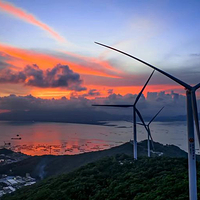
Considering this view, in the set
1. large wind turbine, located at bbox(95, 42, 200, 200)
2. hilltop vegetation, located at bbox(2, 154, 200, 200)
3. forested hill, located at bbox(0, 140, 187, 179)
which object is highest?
→ large wind turbine, located at bbox(95, 42, 200, 200)

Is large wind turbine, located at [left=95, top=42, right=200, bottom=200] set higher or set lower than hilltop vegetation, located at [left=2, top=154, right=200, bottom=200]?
higher

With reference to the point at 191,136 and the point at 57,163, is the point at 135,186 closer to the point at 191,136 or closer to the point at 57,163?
the point at 191,136

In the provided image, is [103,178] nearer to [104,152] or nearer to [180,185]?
[180,185]

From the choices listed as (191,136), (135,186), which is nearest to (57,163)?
(135,186)

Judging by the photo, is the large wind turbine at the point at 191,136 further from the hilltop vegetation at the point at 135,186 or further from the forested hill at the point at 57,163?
the forested hill at the point at 57,163

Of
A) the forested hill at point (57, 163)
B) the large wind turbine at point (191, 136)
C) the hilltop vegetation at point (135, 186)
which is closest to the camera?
the large wind turbine at point (191, 136)

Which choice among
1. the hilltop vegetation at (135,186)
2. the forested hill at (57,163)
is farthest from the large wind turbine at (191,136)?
the forested hill at (57,163)

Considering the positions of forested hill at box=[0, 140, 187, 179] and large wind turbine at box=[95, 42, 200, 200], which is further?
forested hill at box=[0, 140, 187, 179]

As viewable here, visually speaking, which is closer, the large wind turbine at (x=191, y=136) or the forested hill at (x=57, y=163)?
the large wind turbine at (x=191, y=136)

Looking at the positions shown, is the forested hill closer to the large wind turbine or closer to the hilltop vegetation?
the hilltop vegetation

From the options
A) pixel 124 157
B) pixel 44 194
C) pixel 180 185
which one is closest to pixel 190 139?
pixel 180 185

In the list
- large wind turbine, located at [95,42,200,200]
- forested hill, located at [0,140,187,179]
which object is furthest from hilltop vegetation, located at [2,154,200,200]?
forested hill, located at [0,140,187,179]
